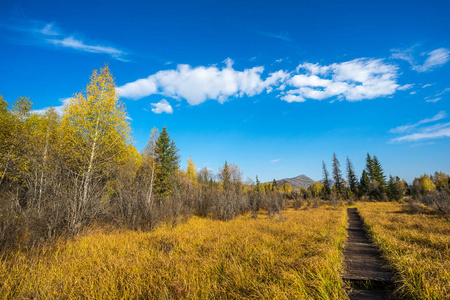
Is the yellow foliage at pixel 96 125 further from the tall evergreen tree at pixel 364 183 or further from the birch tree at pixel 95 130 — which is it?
the tall evergreen tree at pixel 364 183

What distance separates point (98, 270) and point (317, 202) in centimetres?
2863

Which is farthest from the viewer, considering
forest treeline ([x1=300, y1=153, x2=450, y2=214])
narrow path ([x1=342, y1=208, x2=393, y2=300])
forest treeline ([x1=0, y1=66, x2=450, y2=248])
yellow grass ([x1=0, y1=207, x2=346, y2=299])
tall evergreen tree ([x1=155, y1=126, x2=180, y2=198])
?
forest treeline ([x1=300, y1=153, x2=450, y2=214])

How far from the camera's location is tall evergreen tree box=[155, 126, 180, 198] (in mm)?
21797

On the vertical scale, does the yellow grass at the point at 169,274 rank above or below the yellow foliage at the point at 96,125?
below

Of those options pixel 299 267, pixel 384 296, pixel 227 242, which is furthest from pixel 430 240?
pixel 227 242

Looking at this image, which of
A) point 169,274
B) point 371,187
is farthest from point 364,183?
point 169,274

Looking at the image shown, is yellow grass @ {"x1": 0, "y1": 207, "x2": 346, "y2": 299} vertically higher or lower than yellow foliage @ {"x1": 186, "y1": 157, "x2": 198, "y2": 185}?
lower

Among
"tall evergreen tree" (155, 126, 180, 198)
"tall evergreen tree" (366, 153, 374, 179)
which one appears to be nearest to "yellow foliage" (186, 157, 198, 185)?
"tall evergreen tree" (155, 126, 180, 198)

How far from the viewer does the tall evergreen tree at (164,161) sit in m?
21.8

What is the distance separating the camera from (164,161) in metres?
22.9

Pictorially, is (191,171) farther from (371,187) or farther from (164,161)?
(371,187)

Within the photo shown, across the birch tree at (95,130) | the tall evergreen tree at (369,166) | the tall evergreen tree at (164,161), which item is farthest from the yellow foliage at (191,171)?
the tall evergreen tree at (369,166)

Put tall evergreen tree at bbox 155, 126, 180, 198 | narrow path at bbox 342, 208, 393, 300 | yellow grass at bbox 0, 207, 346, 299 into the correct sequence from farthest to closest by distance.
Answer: tall evergreen tree at bbox 155, 126, 180, 198, narrow path at bbox 342, 208, 393, 300, yellow grass at bbox 0, 207, 346, 299

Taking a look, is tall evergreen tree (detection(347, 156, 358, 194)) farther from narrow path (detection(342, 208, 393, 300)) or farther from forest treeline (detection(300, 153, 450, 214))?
narrow path (detection(342, 208, 393, 300))
